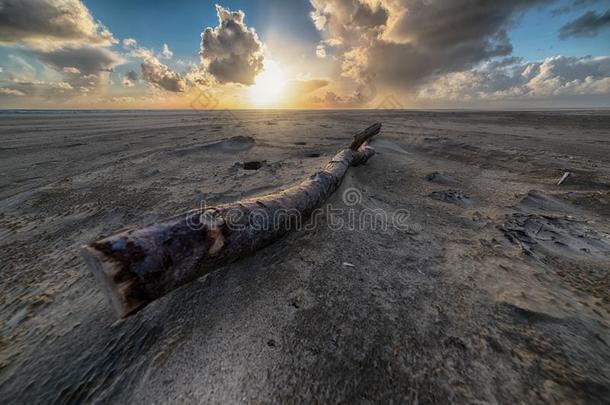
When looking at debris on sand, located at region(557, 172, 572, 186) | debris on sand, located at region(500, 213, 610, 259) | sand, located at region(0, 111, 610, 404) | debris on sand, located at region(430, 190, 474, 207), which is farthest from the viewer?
debris on sand, located at region(557, 172, 572, 186)

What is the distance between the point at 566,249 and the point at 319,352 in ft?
9.45

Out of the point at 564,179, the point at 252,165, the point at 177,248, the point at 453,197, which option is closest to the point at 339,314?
the point at 177,248

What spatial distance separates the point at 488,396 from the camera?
4.02 feet

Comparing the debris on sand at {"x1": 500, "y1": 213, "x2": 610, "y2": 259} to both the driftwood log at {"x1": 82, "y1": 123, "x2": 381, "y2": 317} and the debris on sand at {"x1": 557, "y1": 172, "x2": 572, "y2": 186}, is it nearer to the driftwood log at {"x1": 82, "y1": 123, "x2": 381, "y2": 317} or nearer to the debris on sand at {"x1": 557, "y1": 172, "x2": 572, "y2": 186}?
the debris on sand at {"x1": 557, "y1": 172, "x2": 572, "y2": 186}

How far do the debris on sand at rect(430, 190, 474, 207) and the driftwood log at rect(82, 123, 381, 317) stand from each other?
9.03ft

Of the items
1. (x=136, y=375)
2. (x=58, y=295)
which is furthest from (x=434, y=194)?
(x=58, y=295)

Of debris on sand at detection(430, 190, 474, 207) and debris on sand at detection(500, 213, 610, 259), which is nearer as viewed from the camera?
debris on sand at detection(500, 213, 610, 259)

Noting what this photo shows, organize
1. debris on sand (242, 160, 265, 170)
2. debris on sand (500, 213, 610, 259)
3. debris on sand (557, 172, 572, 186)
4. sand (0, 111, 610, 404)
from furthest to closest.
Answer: debris on sand (242, 160, 265, 170) < debris on sand (557, 172, 572, 186) < debris on sand (500, 213, 610, 259) < sand (0, 111, 610, 404)

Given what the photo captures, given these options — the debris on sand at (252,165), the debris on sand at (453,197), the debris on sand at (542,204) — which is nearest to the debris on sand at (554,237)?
the debris on sand at (542,204)

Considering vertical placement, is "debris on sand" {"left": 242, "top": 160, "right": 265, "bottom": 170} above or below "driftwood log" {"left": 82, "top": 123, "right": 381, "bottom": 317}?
below

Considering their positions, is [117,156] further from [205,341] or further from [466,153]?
[466,153]

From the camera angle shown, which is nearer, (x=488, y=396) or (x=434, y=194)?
(x=488, y=396)

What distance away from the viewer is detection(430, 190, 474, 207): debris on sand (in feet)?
12.5

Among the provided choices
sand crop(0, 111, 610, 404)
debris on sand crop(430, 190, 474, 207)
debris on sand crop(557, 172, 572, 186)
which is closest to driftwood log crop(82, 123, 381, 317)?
sand crop(0, 111, 610, 404)
